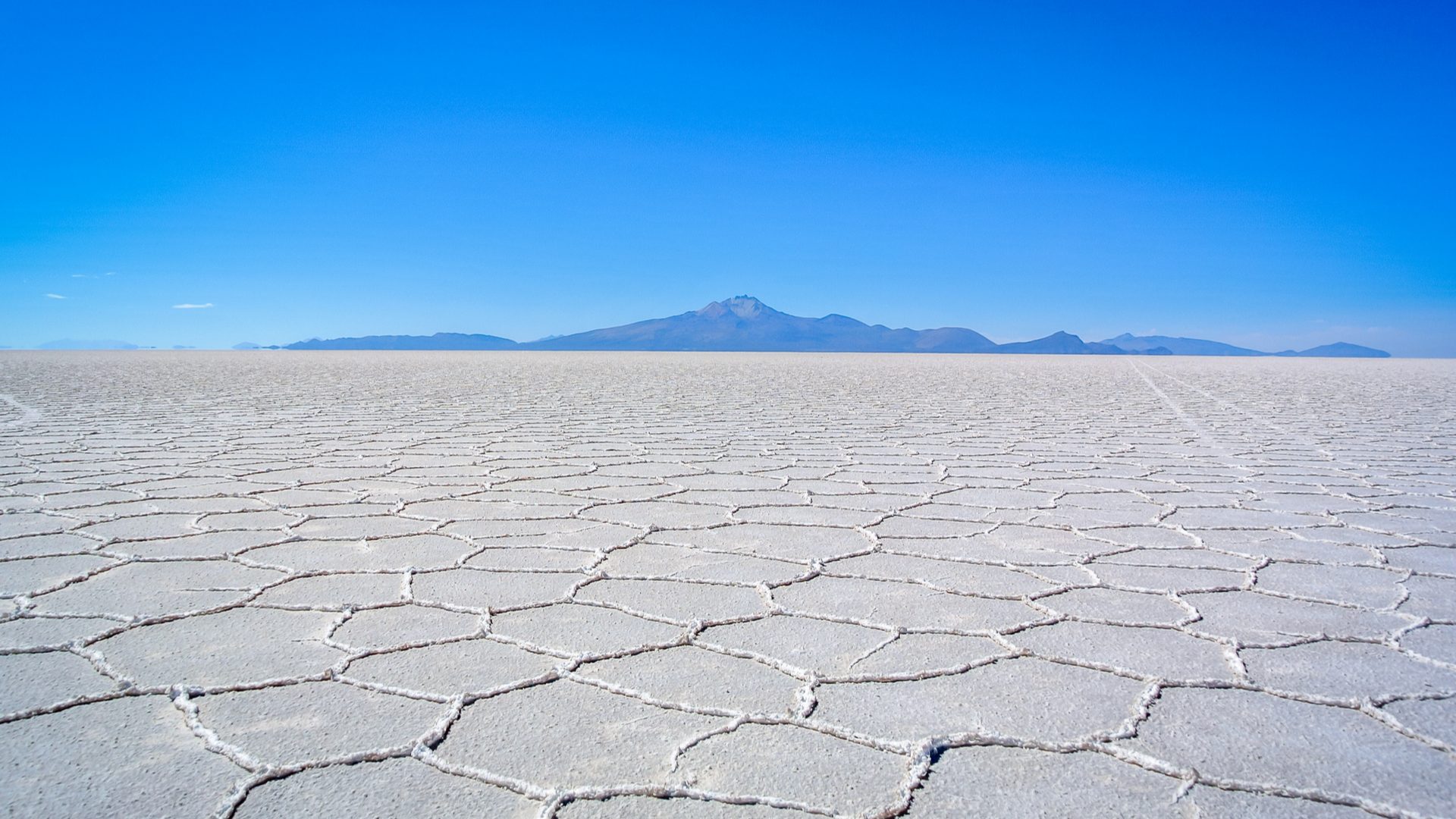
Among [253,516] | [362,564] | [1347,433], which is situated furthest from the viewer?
[1347,433]

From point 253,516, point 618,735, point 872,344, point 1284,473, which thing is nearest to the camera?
point 618,735

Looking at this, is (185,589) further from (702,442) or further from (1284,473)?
(1284,473)

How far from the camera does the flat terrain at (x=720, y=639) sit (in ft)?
3.81

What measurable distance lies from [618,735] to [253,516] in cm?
191

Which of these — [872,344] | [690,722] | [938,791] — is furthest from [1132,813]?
[872,344]

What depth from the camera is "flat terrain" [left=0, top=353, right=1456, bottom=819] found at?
3.81ft

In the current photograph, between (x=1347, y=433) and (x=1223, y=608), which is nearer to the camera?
(x=1223, y=608)

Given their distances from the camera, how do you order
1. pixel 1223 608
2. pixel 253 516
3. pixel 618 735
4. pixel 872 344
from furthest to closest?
pixel 872 344 < pixel 253 516 < pixel 1223 608 < pixel 618 735

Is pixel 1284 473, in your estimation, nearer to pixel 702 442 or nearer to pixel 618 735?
pixel 702 442

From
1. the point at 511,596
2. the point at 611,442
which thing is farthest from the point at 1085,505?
the point at 611,442

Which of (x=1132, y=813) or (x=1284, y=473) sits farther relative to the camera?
(x=1284, y=473)

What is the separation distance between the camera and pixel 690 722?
132 cm

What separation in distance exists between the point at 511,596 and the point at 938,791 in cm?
108

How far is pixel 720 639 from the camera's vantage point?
5.53 feet
